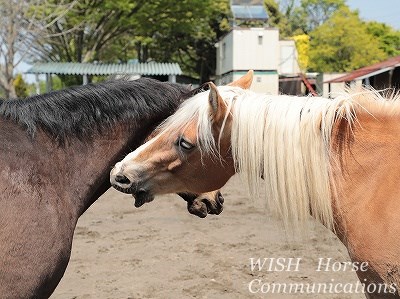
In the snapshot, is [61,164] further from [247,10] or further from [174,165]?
[247,10]

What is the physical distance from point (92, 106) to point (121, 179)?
50 cm

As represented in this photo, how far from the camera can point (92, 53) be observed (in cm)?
2497

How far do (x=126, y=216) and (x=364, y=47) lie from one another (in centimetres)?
3868

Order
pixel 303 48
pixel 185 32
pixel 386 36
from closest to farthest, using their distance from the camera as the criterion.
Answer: pixel 185 32
pixel 303 48
pixel 386 36

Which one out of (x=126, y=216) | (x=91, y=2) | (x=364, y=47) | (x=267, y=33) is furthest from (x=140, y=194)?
(x=364, y=47)

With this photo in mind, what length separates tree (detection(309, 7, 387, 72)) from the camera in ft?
135

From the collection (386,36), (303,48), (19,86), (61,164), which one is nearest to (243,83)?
(61,164)

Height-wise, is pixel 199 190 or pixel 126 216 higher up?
pixel 199 190

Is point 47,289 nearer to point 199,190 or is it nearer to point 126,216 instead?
point 199,190

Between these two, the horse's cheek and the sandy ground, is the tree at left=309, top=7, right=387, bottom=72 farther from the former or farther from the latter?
the horse's cheek

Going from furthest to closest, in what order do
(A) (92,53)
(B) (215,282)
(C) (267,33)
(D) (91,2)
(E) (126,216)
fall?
(C) (267,33) → (A) (92,53) → (D) (91,2) → (E) (126,216) → (B) (215,282)

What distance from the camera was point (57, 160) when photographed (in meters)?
2.46

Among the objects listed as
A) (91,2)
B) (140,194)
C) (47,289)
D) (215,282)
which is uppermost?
(91,2)

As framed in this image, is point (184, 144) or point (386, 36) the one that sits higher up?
point (386, 36)
